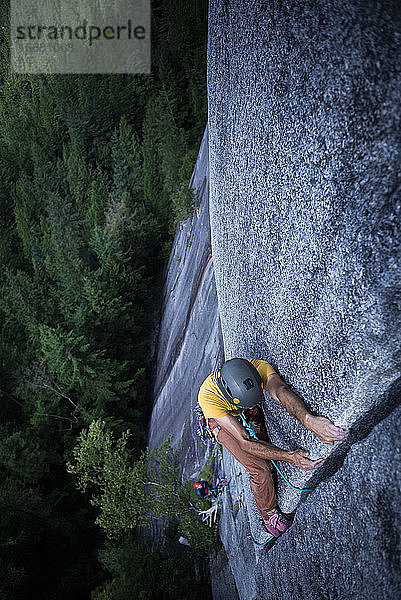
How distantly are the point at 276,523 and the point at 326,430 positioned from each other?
1.79 metres

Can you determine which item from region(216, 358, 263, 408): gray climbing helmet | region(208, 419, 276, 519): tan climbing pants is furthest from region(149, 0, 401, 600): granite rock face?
region(216, 358, 263, 408): gray climbing helmet

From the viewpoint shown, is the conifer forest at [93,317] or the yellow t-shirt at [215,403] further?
the conifer forest at [93,317]

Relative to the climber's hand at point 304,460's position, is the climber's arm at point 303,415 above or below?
above

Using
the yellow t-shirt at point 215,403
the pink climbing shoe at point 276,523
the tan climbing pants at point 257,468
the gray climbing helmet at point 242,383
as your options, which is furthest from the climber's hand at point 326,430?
the pink climbing shoe at point 276,523

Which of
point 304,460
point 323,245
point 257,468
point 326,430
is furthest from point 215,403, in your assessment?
point 323,245

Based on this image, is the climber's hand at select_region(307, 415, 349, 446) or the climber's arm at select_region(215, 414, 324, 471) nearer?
the climber's hand at select_region(307, 415, 349, 446)

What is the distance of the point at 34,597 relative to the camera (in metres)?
13.3

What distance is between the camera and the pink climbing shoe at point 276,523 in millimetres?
3516

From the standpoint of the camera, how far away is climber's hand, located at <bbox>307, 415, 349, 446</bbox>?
2.26 metres

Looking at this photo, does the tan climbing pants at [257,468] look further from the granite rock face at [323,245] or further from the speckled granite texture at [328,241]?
the speckled granite texture at [328,241]

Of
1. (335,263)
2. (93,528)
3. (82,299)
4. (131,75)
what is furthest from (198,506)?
(131,75)

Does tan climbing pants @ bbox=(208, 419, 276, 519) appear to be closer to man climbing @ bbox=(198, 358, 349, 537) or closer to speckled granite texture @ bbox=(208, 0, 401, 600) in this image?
man climbing @ bbox=(198, 358, 349, 537)

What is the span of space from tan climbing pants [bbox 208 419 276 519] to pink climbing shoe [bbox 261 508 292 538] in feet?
0.27

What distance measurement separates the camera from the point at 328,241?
2.03 meters
